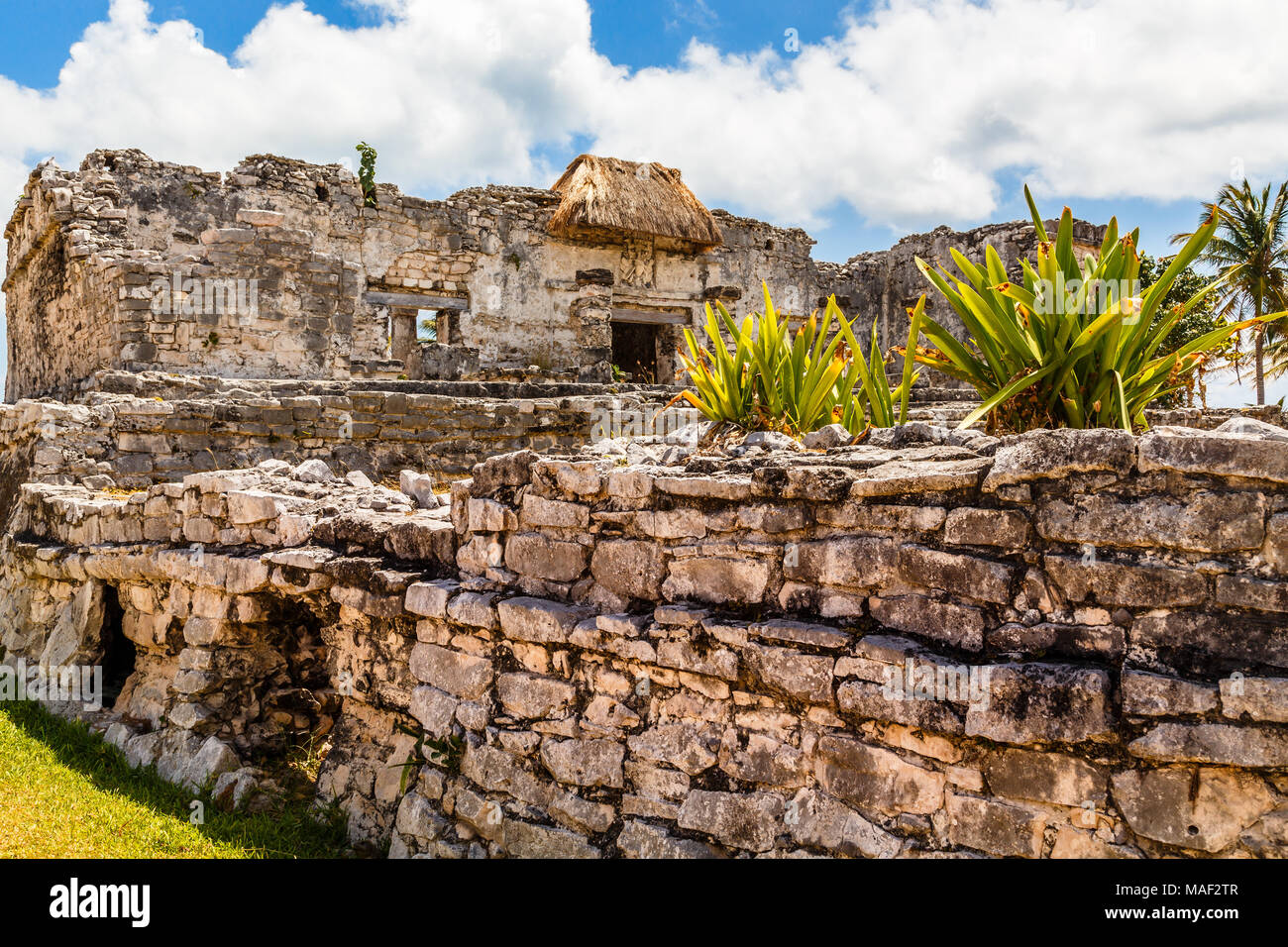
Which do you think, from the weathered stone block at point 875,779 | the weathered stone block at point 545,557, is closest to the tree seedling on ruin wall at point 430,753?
the weathered stone block at point 545,557

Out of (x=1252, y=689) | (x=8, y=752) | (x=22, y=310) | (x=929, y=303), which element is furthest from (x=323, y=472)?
(x=929, y=303)

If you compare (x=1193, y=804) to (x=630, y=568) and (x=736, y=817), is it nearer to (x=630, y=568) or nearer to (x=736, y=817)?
(x=736, y=817)

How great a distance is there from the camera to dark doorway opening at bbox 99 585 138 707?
5.92 m

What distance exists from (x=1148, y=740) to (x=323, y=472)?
15.4ft

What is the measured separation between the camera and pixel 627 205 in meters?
15.0

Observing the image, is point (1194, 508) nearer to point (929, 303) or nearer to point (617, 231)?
point (617, 231)

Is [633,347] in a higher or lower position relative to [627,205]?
lower

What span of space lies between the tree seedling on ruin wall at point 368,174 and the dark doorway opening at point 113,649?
8627mm

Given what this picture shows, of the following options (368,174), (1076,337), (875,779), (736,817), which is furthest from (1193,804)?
(368,174)

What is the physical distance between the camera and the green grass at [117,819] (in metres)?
3.85

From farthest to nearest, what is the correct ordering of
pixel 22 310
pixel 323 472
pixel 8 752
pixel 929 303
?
pixel 929 303 → pixel 22 310 → pixel 323 472 → pixel 8 752

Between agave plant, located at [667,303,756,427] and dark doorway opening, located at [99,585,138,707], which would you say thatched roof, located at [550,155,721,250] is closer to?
dark doorway opening, located at [99,585,138,707]

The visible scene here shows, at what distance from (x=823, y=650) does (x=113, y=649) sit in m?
5.35

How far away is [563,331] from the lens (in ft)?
49.8
